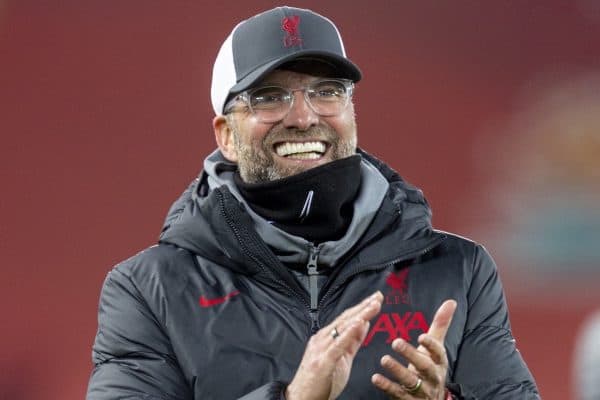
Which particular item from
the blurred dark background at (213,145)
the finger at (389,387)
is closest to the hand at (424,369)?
the finger at (389,387)

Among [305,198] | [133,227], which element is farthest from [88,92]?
[305,198]

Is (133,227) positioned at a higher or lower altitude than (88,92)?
lower

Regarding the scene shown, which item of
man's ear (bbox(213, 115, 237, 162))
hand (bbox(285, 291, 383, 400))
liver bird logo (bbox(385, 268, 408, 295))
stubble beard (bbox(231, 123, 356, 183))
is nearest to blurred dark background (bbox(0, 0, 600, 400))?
man's ear (bbox(213, 115, 237, 162))

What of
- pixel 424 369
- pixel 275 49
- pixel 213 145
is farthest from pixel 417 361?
pixel 213 145

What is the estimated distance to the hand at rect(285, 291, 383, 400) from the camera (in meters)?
1.54

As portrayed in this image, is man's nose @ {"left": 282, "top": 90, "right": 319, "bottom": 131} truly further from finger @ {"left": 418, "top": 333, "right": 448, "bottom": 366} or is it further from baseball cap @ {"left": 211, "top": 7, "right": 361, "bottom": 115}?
finger @ {"left": 418, "top": 333, "right": 448, "bottom": 366}

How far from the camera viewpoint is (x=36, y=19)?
3.53 meters

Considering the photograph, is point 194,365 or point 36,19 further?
point 36,19

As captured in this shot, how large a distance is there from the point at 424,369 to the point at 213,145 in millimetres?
2085

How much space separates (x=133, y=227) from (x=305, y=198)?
5.90 feet

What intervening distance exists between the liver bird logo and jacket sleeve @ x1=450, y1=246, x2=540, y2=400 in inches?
3.7

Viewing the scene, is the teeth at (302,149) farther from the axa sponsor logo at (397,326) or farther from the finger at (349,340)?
the finger at (349,340)

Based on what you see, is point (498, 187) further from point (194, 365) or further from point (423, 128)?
point (194, 365)

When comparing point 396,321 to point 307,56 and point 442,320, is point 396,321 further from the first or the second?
point 307,56
